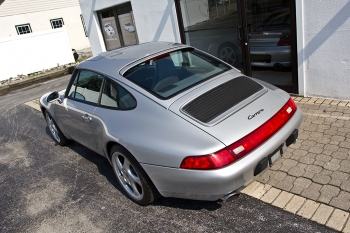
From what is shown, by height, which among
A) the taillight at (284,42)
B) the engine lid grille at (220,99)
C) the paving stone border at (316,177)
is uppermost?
the taillight at (284,42)

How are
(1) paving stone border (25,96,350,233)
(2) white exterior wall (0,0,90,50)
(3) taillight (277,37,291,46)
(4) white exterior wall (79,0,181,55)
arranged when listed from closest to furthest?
(1) paving stone border (25,96,350,233), (3) taillight (277,37,291,46), (4) white exterior wall (79,0,181,55), (2) white exterior wall (0,0,90,50)

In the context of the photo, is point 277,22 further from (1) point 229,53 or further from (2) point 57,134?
(2) point 57,134

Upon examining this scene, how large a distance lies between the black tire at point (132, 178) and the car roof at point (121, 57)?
96cm

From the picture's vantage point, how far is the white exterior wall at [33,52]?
1422 cm

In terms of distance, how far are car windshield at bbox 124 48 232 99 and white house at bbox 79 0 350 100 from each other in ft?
6.87

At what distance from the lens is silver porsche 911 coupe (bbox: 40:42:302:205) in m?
2.54

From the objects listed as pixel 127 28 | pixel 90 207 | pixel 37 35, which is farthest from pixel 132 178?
pixel 37 35

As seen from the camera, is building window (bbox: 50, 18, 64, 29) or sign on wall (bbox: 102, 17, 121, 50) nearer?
sign on wall (bbox: 102, 17, 121, 50)

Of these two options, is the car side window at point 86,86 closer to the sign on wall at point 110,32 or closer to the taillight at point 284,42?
the taillight at point 284,42

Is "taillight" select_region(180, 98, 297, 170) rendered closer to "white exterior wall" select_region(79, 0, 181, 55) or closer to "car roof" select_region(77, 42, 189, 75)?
"car roof" select_region(77, 42, 189, 75)

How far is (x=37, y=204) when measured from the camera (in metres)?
3.73

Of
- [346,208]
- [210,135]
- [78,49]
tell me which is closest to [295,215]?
[346,208]

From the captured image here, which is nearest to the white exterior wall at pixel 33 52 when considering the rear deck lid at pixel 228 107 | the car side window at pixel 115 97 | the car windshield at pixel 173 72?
the car side window at pixel 115 97

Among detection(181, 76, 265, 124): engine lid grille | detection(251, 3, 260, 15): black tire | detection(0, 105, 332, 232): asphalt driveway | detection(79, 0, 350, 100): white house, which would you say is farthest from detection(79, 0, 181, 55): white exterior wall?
detection(181, 76, 265, 124): engine lid grille
